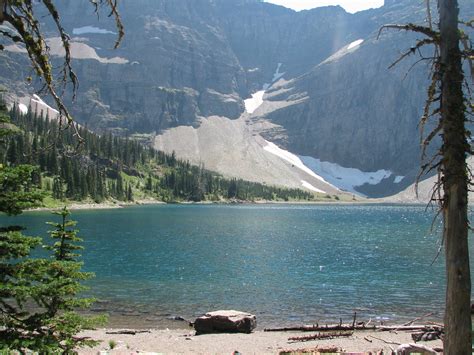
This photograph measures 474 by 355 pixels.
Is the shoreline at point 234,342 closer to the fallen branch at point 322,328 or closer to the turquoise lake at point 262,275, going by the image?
the fallen branch at point 322,328

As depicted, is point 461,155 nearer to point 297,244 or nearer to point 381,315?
point 381,315

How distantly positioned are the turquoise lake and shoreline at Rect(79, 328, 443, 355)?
187 inches

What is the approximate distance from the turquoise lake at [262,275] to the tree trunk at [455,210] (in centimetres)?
700

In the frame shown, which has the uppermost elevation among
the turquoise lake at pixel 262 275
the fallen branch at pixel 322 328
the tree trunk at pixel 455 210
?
the tree trunk at pixel 455 210

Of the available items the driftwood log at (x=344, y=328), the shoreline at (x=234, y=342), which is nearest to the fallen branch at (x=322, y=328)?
the driftwood log at (x=344, y=328)

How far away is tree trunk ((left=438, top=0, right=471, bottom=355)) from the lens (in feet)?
31.9

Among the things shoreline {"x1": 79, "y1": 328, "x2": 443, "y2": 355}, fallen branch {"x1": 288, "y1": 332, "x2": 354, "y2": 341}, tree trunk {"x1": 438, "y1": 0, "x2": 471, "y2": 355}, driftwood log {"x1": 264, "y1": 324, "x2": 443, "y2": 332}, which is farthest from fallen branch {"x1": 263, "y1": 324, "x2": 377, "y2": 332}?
tree trunk {"x1": 438, "y1": 0, "x2": 471, "y2": 355}

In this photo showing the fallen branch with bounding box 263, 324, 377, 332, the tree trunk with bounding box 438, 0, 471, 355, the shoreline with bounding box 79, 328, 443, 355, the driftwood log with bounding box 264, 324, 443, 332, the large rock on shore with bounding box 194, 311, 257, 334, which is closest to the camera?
the tree trunk with bounding box 438, 0, 471, 355

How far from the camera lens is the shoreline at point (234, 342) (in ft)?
79.3

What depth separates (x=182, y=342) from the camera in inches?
1062

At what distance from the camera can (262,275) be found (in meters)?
56.8

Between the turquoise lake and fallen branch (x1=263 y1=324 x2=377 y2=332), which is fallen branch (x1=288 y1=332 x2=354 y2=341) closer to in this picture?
fallen branch (x1=263 y1=324 x2=377 y2=332)

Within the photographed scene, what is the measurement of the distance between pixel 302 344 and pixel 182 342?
7019 millimetres

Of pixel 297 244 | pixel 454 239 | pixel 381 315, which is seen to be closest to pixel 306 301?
pixel 381 315
